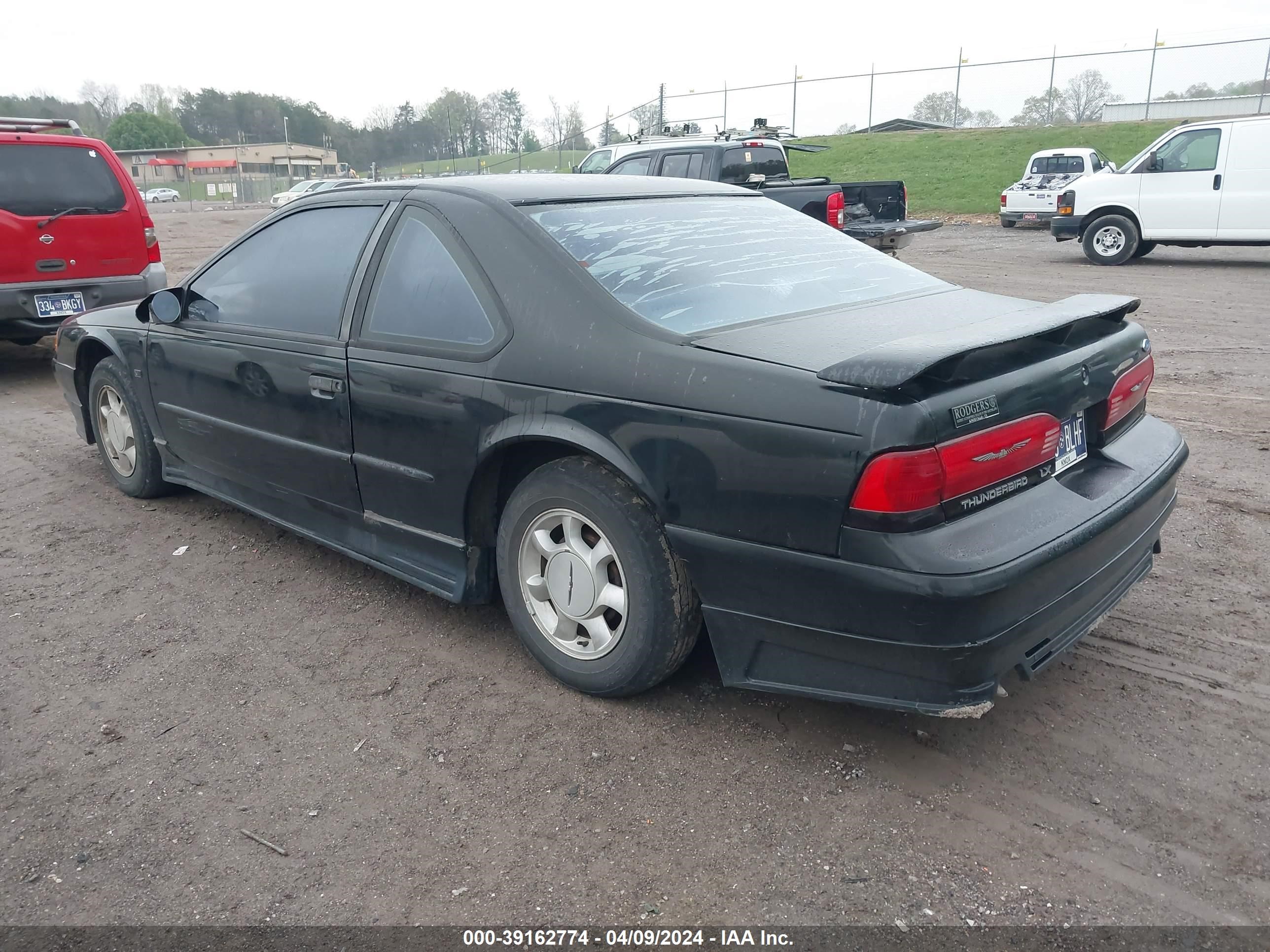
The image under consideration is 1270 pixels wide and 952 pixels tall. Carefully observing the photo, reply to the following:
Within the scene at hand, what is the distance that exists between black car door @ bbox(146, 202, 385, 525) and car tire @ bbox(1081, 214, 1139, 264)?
14.1 m

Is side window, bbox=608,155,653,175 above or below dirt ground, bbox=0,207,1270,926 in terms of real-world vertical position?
above

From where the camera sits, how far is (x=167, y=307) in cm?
419

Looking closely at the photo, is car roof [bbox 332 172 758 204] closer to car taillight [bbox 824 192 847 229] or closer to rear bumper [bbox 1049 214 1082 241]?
car taillight [bbox 824 192 847 229]

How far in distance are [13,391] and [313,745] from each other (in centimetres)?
672

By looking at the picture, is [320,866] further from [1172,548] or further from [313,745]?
[1172,548]

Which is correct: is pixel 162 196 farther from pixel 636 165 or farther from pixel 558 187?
pixel 558 187

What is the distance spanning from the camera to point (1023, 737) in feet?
9.20

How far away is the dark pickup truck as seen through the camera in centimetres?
1101

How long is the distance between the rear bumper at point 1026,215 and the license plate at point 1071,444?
20955 millimetres

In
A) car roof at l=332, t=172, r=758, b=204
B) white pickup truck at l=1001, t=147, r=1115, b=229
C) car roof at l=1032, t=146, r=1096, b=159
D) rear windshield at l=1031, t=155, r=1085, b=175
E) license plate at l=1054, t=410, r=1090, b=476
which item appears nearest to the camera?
license plate at l=1054, t=410, r=1090, b=476

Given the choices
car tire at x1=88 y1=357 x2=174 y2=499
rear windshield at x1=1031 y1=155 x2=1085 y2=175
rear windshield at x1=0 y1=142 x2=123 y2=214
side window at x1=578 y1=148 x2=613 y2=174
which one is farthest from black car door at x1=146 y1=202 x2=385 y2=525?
rear windshield at x1=1031 y1=155 x2=1085 y2=175

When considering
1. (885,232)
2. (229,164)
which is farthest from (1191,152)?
(229,164)

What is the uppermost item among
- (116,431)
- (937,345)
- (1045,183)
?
(1045,183)

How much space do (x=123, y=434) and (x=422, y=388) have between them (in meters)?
2.68
